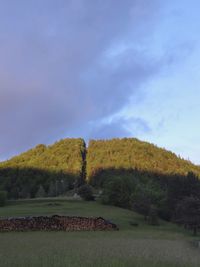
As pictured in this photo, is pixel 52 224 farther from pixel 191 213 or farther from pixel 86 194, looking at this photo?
pixel 86 194

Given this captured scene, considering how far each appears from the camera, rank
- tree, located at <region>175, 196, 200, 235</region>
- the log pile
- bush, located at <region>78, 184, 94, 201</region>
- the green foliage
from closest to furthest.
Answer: the log pile, tree, located at <region>175, 196, 200, 235</region>, the green foliage, bush, located at <region>78, 184, 94, 201</region>

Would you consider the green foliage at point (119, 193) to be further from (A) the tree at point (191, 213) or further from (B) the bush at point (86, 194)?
(A) the tree at point (191, 213)

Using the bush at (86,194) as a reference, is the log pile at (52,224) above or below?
below

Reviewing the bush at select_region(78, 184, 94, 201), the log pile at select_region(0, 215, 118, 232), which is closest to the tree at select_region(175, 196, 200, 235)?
the log pile at select_region(0, 215, 118, 232)

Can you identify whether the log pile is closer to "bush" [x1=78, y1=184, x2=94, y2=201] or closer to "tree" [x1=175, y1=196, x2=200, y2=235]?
"tree" [x1=175, y1=196, x2=200, y2=235]

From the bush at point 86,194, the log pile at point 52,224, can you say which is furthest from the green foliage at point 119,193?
the log pile at point 52,224

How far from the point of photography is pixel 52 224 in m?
48.2

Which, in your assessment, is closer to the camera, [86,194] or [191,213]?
[191,213]

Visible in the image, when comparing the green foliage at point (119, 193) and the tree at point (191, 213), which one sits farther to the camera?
the green foliage at point (119, 193)

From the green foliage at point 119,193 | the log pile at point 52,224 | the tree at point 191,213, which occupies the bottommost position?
the log pile at point 52,224

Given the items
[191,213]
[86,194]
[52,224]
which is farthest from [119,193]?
[52,224]

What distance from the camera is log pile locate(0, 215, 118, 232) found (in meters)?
46.8

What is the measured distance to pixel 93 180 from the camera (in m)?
189

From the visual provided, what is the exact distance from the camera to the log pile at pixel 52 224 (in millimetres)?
46781
